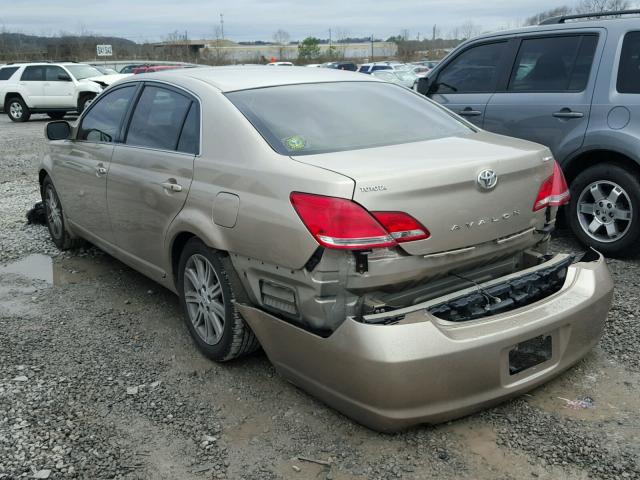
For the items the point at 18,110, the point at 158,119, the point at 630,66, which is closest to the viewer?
the point at 158,119

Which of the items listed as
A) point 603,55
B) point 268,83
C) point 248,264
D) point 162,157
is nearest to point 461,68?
point 603,55

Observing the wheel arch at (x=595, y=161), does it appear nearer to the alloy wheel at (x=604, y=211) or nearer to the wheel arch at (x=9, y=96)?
the alloy wheel at (x=604, y=211)

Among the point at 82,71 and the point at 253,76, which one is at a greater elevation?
the point at 253,76

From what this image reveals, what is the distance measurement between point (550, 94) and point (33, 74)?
61.7 ft

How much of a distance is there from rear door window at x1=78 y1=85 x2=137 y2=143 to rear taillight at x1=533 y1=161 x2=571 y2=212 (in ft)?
9.25

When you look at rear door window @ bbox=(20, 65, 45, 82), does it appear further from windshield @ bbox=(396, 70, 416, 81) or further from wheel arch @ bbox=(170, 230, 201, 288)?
wheel arch @ bbox=(170, 230, 201, 288)

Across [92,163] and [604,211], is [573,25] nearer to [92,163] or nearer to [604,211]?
[604,211]

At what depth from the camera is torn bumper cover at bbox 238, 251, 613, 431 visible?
2.67 metres

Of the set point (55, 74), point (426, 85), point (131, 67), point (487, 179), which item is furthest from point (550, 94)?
point (131, 67)

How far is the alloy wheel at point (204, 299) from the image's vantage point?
141 inches

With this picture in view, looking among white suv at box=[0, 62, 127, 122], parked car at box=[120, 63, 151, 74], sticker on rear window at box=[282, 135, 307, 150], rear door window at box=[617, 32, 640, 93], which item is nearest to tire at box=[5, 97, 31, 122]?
white suv at box=[0, 62, 127, 122]

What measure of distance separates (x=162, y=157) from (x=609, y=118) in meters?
3.46

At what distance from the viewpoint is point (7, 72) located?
21078mm

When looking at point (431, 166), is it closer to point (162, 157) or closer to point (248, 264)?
point (248, 264)
